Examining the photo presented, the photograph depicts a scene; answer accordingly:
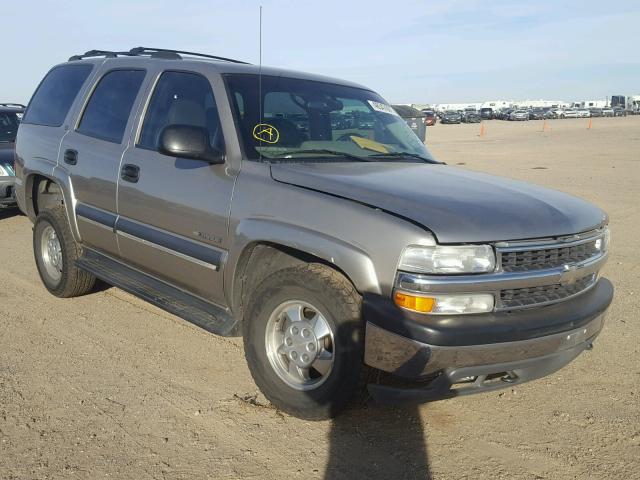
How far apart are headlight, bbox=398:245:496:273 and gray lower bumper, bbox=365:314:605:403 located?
34 cm

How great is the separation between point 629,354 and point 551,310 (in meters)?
1.74

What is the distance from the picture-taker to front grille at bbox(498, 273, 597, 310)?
302cm

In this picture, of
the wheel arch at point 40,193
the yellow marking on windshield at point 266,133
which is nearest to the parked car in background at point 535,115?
the wheel arch at point 40,193

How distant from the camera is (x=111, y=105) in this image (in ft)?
16.2

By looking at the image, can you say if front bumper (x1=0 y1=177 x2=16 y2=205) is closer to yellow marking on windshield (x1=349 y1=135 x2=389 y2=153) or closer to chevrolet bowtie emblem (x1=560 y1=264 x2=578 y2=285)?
yellow marking on windshield (x1=349 y1=135 x2=389 y2=153)

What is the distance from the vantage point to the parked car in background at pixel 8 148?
903 centimetres

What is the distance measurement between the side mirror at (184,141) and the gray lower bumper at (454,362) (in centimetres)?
152

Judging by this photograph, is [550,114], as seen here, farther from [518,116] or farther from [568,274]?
[568,274]

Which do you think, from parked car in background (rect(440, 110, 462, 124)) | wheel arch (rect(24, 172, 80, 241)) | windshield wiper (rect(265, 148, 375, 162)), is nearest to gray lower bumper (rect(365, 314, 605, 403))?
windshield wiper (rect(265, 148, 375, 162))

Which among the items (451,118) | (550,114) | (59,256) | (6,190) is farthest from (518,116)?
(59,256)

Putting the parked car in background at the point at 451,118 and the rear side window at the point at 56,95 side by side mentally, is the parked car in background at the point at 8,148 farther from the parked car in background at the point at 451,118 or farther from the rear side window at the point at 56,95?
the parked car in background at the point at 451,118

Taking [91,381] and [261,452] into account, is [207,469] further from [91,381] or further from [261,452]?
[91,381]

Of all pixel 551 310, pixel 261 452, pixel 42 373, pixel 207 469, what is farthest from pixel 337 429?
pixel 42 373

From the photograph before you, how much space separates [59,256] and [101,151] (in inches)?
52.5
